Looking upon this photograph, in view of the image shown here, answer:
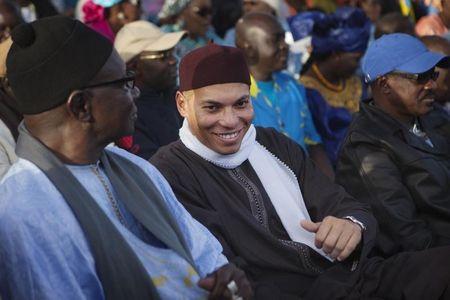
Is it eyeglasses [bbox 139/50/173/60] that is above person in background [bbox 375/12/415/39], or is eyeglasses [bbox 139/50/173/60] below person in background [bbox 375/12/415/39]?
above

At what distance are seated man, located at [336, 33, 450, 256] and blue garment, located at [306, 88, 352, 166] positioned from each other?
5.89 ft

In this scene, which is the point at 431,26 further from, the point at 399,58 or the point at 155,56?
the point at 399,58

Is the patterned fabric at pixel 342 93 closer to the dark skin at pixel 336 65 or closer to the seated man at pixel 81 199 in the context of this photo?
the dark skin at pixel 336 65

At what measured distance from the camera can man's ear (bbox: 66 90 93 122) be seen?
8.93 ft

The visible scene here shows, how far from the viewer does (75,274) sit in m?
2.57

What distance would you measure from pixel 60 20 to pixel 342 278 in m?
1.60

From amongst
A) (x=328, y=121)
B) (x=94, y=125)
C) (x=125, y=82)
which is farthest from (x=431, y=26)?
(x=94, y=125)

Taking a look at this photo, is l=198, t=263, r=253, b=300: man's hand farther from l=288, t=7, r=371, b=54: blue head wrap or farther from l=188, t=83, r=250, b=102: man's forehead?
l=288, t=7, r=371, b=54: blue head wrap

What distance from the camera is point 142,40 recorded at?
19.2ft

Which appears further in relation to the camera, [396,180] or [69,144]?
[396,180]

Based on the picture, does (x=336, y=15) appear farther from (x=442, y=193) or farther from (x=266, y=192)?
(x=266, y=192)

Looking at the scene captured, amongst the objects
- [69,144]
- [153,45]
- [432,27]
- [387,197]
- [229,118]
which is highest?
[69,144]

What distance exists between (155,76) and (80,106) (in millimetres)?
2979

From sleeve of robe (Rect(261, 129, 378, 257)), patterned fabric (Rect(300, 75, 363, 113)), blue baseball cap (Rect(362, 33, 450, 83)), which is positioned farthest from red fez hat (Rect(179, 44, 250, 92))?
patterned fabric (Rect(300, 75, 363, 113))
